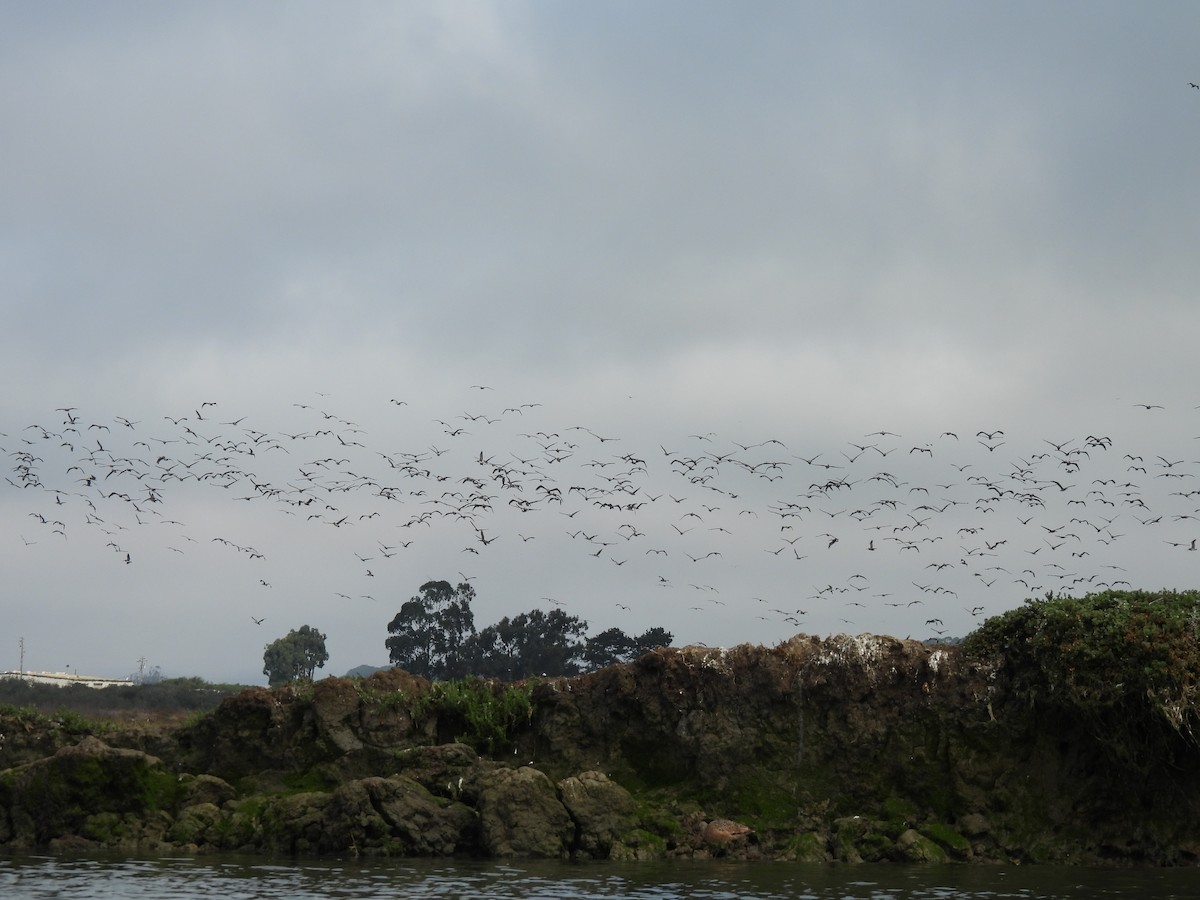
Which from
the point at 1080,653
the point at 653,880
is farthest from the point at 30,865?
the point at 1080,653

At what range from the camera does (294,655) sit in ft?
346

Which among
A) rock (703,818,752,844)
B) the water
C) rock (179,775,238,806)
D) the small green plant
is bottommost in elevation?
the water

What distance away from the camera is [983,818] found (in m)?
29.1

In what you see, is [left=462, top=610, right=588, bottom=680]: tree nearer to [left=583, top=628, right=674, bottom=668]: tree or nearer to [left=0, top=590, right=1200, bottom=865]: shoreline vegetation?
[left=583, top=628, right=674, bottom=668]: tree

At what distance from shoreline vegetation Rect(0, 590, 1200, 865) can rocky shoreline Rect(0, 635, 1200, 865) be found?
0.05 metres

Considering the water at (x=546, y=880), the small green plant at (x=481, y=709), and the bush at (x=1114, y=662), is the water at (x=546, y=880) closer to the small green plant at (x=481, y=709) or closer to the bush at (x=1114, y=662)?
the bush at (x=1114, y=662)

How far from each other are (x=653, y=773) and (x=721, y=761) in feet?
6.51

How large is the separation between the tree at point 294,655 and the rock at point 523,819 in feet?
245

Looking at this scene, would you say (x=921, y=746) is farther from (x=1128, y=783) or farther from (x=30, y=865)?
(x=30, y=865)

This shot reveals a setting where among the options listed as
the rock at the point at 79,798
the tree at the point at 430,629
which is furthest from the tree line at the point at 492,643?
the rock at the point at 79,798

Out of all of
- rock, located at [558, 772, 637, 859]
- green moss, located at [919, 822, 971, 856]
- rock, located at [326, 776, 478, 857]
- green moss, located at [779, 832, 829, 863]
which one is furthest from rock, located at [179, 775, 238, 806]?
green moss, located at [919, 822, 971, 856]

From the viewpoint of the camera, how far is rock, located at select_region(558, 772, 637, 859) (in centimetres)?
2827

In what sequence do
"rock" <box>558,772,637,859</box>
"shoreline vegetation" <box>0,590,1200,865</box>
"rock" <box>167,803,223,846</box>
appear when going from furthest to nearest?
"rock" <box>167,803,223,846</box> < "rock" <box>558,772,637,859</box> < "shoreline vegetation" <box>0,590,1200,865</box>

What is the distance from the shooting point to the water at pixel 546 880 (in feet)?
72.0
